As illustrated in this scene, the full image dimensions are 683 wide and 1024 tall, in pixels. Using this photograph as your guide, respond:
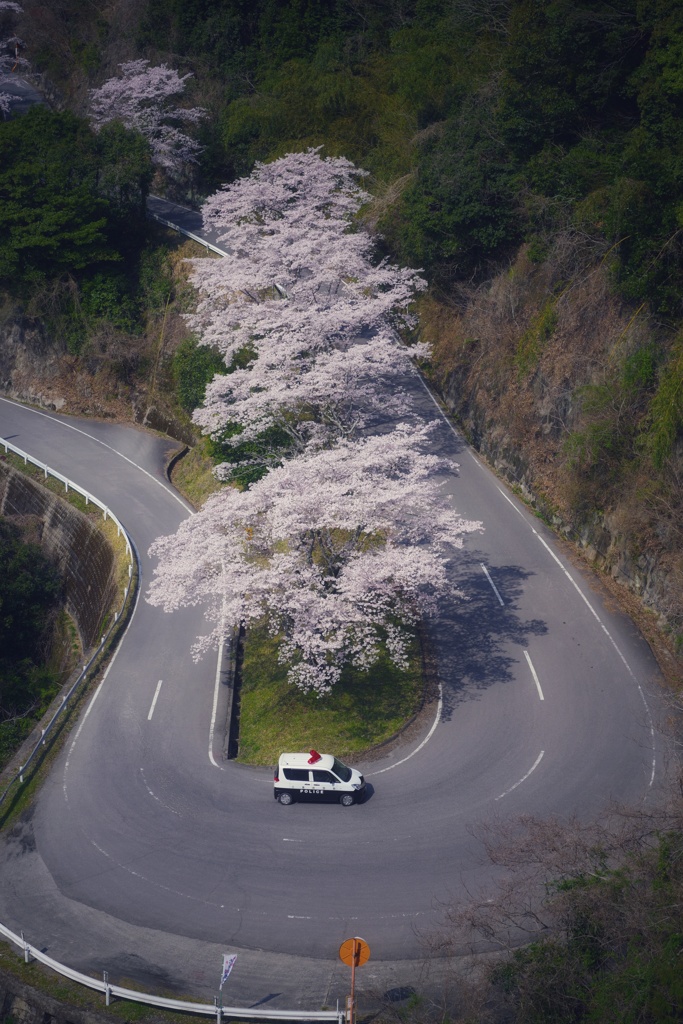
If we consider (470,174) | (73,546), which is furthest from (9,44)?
(73,546)

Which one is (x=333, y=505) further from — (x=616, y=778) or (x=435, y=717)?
(x=616, y=778)

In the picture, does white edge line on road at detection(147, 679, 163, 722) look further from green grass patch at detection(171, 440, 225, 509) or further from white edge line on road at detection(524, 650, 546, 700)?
green grass patch at detection(171, 440, 225, 509)

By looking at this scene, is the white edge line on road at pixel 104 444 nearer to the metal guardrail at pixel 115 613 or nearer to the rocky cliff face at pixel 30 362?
the rocky cliff face at pixel 30 362

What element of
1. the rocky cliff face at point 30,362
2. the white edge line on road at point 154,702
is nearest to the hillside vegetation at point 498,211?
the rocky cliff face at point 30,362

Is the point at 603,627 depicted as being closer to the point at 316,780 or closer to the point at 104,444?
the point at 316,780

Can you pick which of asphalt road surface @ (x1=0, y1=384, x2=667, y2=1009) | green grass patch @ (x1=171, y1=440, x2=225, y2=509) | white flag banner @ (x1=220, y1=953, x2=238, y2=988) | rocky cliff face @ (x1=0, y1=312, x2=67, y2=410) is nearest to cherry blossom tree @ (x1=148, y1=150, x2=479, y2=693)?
asphalt road surface @ (x1=0, y1=384, x2=667, y2=1009)
